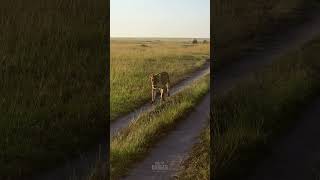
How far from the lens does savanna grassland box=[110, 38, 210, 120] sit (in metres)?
6.25

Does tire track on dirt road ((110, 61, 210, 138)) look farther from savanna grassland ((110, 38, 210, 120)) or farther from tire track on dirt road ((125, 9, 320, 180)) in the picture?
tire track on dirt road ((125, 9, 320, 180))

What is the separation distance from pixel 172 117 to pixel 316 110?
7.23 feet

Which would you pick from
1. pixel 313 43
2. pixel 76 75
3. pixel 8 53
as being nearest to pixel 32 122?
pixel 76 75

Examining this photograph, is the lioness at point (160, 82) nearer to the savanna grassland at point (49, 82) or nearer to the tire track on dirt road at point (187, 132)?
the tire track on dirt road at point (187, 132)

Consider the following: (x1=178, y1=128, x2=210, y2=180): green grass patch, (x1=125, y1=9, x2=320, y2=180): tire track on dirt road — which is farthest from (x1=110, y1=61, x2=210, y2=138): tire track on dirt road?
(x1=178, y1=128, x2=210, y2=180): green grass patch

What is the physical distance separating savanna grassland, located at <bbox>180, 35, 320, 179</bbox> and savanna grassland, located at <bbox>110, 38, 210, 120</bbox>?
2.25 feet

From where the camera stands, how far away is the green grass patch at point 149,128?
602 cm

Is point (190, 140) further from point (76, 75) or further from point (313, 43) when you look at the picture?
point (313, 43)

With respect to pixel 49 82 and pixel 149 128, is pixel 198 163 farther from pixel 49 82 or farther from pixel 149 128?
pixel 49 82

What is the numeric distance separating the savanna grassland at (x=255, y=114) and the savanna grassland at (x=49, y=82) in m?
1.44

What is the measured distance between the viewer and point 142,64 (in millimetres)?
6590

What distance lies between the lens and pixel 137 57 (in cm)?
664

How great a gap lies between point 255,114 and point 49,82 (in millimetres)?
2841

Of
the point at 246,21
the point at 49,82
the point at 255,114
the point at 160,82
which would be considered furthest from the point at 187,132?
the point at 246,21
